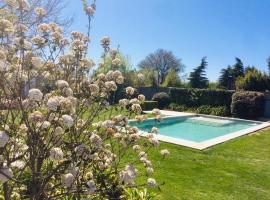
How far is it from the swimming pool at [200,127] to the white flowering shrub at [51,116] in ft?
30.0

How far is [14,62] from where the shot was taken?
2916 millimetres

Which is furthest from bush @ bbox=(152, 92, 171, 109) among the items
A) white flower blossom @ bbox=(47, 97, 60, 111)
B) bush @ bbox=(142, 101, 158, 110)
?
white flower blossom @ bbox=(47, 97, 60, 111)

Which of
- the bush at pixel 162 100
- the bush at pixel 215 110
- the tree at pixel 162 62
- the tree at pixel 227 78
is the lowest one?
the bush at pixel 215 110

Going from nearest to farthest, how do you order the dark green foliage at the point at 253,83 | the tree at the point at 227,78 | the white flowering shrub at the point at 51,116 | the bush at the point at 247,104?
the white flowering shrub at the point at 51,116 < the bush at the point at 247,104 < the dark green foliage at the point at 253,83 < the tree at the point at 227,78

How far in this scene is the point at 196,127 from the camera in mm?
16188

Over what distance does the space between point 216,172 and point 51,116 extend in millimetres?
5218

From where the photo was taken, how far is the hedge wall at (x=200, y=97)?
20.0m

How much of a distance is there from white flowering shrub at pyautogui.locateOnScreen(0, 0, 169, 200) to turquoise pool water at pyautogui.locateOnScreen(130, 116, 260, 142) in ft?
32.9

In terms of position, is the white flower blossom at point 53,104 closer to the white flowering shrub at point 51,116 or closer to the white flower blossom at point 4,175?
the white flowering shrub at point 51,116

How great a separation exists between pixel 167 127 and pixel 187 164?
323 inches

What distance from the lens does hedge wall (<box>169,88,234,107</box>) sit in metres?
20.0

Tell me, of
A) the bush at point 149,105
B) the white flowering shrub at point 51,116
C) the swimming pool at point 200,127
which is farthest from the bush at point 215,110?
the white flowering shrub at point 51,116

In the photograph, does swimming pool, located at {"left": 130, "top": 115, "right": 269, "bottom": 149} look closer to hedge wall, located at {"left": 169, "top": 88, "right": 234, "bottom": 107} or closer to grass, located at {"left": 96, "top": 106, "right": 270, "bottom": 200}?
hedge wall, located at {"left": 169, "top": 88, "right": 234, "bottom": 107}

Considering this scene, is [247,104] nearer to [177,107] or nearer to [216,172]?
[177,107]
